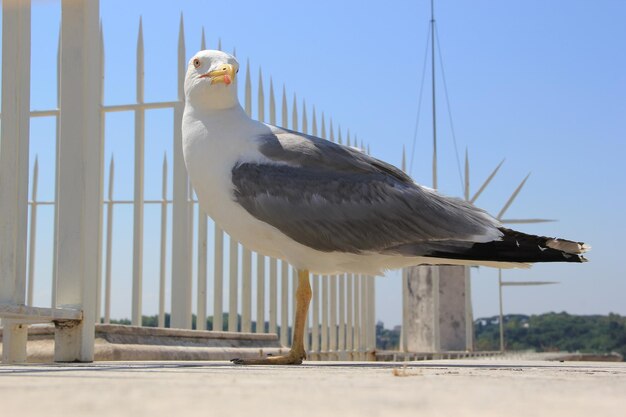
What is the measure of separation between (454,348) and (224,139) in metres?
13.3

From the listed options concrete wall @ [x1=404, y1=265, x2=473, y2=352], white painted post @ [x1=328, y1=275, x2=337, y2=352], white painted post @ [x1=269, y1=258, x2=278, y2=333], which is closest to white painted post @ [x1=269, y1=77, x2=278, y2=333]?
white painted post @ [x1=269, y1=258, x2=278, y2=333]

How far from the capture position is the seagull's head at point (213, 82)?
5938 millimetres

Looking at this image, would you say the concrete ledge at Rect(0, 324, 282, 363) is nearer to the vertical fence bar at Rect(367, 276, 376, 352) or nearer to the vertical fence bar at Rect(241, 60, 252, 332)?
the vertical fence bar at Rect(241, 60, 252, 332)

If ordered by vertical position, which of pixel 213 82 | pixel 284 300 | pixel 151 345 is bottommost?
pixel 151 345

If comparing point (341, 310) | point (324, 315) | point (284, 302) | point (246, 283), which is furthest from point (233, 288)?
point (341, 310)

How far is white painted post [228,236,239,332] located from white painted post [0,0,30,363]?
20.1ft

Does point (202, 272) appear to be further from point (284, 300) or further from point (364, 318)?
point (364, 318)

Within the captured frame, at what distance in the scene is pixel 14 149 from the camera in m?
5.10

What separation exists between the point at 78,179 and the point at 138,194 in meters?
4.07

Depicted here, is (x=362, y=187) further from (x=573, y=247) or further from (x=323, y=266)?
(x=573, y=247)

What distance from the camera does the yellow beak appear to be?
5934 millimetres

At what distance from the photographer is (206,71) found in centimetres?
614

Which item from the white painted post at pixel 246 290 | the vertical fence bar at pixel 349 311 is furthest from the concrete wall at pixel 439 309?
the white painted post at pixel 246 290

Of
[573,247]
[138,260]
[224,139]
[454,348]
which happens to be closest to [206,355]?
[138,260]
